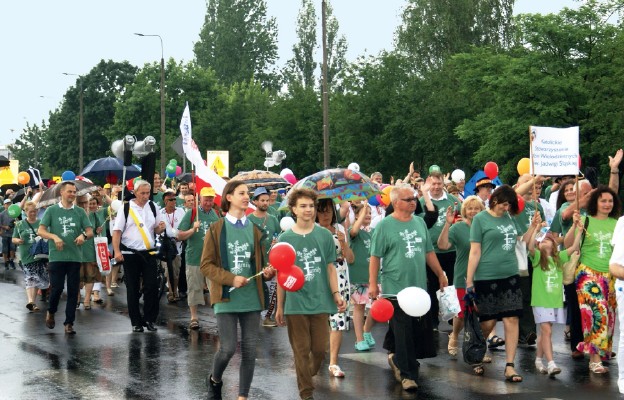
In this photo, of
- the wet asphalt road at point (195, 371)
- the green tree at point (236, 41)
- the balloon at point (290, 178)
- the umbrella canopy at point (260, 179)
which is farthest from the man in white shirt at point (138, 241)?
the green tree at point (236, 41)

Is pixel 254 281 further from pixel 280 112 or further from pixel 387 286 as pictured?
pixel 280 112

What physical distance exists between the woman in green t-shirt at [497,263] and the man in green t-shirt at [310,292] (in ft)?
6.42

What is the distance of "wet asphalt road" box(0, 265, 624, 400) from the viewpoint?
31.4 feet

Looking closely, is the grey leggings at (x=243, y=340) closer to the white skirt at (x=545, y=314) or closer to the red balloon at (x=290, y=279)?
A: the red balloon at (x=290, y=279)

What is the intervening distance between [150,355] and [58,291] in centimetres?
259

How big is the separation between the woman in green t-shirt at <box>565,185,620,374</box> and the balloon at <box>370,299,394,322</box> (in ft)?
7.63

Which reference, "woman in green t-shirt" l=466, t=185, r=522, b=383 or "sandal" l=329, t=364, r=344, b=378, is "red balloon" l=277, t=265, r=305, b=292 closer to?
"sandal" l=329, t=364, r=344, b=378

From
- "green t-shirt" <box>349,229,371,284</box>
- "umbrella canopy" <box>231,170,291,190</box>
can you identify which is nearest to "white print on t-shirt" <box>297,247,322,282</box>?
"green t-shirt" <box>349,229,371,284</box>

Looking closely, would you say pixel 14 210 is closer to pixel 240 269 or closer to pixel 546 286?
pixel 546 286

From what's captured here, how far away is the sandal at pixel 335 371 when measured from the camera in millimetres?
10320

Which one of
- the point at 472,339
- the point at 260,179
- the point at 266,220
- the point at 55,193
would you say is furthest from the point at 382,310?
the point at 55,193

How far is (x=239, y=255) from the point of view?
8.68m

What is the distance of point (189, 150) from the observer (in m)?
12.2

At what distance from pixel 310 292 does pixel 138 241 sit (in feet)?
17.1
